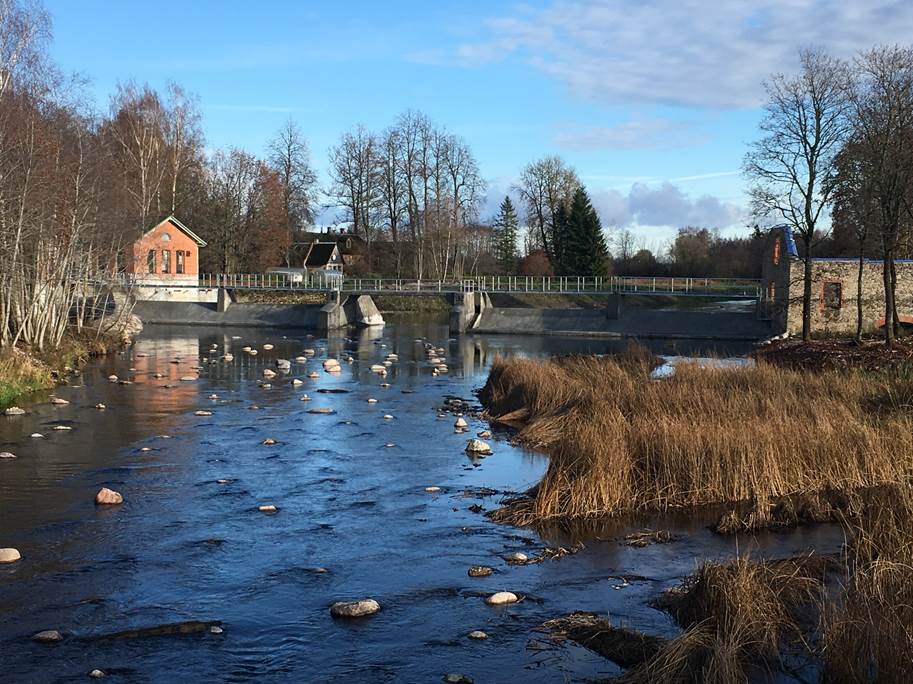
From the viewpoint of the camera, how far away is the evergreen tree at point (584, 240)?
7431cm

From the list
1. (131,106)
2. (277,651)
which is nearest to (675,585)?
(277,651)

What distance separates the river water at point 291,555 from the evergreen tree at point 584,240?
54170mm

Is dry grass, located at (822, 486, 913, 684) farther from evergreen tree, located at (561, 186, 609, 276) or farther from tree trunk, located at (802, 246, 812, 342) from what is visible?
evergreen tree, located at (561, 186, 609, 276)

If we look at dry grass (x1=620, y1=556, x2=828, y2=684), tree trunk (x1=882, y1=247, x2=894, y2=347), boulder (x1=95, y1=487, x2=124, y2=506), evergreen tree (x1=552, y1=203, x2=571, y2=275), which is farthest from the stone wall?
boulder (x1=95, y1=487, x2=124, y2=506)

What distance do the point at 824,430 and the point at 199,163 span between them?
2663 inches

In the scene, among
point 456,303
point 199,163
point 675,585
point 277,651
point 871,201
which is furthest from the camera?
point 199,163

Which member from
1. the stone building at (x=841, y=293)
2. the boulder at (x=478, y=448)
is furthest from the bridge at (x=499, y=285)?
the boulder at (x=478, y=448)

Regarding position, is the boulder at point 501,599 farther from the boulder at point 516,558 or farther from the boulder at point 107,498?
the boulder at point 107,498

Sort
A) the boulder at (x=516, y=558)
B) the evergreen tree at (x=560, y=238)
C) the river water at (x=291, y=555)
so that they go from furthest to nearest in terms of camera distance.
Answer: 1. the evergreen tree at (x=560, y=238)
2. the boulder at (x=516, y=558)
3. the river water at (x=291, y=555)

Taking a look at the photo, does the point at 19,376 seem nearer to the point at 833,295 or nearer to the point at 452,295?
the point at 833,295

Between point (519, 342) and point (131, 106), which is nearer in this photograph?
point (519, 342)

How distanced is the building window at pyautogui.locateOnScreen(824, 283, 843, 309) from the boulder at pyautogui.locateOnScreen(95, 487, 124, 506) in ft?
129

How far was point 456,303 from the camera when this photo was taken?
60.5 metres

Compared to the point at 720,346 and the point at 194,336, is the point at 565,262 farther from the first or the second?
the point at 194,336
